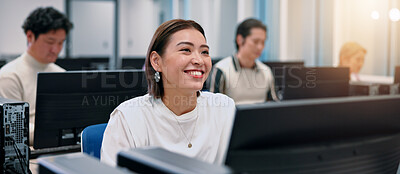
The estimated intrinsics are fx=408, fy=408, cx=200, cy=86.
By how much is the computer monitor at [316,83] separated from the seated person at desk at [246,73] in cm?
65

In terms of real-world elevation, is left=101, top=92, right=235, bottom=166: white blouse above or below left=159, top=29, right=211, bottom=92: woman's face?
below

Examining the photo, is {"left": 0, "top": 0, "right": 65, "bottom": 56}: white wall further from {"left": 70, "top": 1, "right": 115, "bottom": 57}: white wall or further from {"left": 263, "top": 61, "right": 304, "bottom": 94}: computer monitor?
{"left": 263, "top": 61, "right": 304, "bottom": 94}: computer monitor

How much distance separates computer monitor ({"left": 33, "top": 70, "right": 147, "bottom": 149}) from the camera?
1.88m

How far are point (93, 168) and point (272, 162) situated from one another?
0.33 meters

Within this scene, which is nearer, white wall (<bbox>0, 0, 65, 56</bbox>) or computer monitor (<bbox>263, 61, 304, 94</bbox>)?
computer monitor (<bbox>263, 61, 304, 94</bbox>)

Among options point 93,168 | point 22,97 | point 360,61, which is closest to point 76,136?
point 22,97

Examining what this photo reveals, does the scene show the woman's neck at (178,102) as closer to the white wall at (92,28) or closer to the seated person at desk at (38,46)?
the seated person at desk at (38,46)

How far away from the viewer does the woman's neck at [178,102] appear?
162cm

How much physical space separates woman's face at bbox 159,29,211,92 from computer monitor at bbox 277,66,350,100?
115 centimetres

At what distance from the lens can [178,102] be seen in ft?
5.33

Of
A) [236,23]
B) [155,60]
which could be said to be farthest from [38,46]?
[236,23]

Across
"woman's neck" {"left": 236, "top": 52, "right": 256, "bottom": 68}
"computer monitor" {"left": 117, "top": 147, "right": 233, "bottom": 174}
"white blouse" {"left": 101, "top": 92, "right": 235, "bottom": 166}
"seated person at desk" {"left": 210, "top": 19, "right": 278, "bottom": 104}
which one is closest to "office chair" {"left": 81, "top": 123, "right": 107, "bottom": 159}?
"white blouse" {"left": 101, "top": 92, "right": 235, "bottom": 166}

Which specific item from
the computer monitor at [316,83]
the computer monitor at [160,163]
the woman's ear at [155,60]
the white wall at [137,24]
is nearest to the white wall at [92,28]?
the white wall at [137,24]

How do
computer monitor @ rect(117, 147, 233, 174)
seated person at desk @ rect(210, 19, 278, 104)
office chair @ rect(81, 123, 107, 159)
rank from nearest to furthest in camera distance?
computer monitor @ rect(117, 147, 233, 174) < office chair @ rect(81, 123, 107, 159) < seated person at desk @ rect(210, 19, 278, 104)
